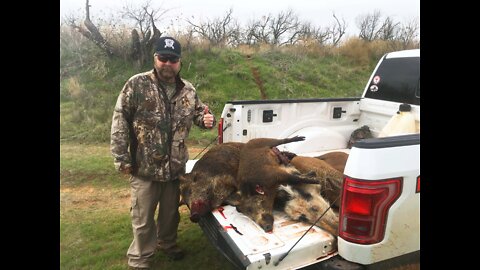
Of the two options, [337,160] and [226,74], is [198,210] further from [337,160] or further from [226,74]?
→ [226,74]

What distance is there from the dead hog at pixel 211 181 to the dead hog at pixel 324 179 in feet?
2.10

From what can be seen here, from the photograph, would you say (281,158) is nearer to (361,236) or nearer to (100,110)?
(361,236)

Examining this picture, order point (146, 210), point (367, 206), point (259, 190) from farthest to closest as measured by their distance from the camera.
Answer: point (146, 210) → point (259, 190) → point (367, 206)

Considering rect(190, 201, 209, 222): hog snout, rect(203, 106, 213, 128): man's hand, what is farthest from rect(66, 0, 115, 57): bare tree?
rect(190, 201, 209, 222): hog snout

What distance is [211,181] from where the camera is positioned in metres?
3.63

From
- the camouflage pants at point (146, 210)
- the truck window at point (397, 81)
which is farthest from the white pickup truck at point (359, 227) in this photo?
the truck window at point (397, 81)

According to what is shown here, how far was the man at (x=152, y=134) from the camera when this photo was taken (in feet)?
11.9

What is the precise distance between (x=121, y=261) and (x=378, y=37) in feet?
74.6

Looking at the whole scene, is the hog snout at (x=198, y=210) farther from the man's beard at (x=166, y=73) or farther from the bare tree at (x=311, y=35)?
the bare tree at (x=311, y=35)

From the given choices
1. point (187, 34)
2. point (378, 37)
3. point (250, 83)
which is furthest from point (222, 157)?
point (378, 37)

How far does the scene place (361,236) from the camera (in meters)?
2.48

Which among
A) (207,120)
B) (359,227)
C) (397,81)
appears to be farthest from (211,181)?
(397,81)

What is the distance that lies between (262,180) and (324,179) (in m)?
0.59

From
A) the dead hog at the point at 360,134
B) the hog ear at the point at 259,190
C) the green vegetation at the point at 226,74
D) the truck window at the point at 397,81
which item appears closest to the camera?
the hog ear at the point at 259,190
